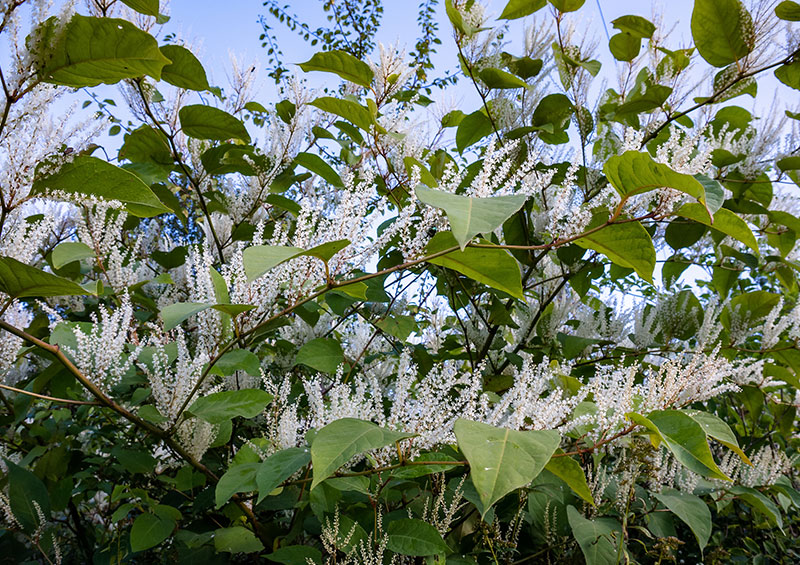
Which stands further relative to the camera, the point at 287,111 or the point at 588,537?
the point at 287,111

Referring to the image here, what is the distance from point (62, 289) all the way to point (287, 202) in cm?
113

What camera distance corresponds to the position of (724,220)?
967mm

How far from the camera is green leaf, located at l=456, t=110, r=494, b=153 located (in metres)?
1.89

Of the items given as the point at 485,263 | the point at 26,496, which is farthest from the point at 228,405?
the point at 26,496

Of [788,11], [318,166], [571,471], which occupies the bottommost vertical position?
[571,471]

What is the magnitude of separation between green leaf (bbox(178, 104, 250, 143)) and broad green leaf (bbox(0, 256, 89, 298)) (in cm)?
88

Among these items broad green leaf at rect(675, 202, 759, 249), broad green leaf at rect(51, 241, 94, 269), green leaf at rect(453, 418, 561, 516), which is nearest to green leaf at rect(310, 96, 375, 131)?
broad green leaf at rect(51, 241, 94, 269)

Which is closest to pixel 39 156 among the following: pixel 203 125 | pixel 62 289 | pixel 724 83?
pixel 62 289

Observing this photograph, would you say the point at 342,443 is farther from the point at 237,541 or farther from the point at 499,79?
the point at 499,79

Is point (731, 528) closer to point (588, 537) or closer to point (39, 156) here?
point (588, 537)

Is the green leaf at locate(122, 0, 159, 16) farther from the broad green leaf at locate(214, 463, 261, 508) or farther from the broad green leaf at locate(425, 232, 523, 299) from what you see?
the broad green leaf at locate(214, 463, 261, 508)

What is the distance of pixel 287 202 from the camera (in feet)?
6.27

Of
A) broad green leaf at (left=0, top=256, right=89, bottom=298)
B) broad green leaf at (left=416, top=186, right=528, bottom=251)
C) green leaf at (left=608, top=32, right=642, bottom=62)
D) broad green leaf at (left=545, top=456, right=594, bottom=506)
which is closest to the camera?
broad green leaf at (left=416, top=186, right=528, bottom=251)

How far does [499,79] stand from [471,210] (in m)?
1.16
